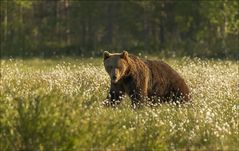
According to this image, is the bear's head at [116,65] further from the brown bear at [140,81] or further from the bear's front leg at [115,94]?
the bear's front leg at [115,94]

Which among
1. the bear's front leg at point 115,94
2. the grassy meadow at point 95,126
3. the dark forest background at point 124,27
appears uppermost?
the grassy meadow at point 95,126

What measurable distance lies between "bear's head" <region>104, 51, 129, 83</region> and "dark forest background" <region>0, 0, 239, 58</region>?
2316 centimetres

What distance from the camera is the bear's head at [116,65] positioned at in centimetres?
1245

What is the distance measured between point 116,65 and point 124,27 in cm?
5369

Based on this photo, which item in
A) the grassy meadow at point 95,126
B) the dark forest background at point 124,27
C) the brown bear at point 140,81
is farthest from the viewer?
the dark forest background at point 124,27

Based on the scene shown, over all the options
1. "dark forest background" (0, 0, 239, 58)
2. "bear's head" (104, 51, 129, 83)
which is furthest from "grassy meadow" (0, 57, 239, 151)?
"dark forest background" (0, 0, 239, 58)

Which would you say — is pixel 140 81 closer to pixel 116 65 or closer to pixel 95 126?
pixel 116 65

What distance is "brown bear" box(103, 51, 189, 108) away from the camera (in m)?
12.6

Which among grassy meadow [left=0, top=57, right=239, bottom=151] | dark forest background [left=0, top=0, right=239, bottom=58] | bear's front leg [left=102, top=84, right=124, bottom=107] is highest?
grassy meadow [left=0, top=57, right=239, bottom=151]

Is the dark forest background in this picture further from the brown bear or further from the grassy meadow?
the grassy meadow

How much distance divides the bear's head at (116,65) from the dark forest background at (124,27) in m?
23.2

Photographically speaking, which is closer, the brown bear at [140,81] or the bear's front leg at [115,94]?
the brown bear at [140,81]

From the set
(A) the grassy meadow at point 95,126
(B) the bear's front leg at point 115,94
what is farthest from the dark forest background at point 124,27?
(A) the grassy meadow at point 95,126


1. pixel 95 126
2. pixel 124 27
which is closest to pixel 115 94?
pixel 95 126
